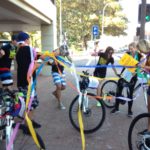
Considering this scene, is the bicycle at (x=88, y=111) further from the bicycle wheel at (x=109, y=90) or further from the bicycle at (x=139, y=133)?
the bicycle wheel at (x=109, y=90)

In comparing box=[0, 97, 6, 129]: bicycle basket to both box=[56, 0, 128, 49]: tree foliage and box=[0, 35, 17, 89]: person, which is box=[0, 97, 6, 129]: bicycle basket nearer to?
box=[0, 35, 17, 89]: person

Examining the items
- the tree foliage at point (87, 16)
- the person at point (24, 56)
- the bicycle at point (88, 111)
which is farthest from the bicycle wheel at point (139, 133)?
the tree foliage at point (87, 16)

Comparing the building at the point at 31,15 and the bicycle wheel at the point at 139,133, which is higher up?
the building at the point at 31,15

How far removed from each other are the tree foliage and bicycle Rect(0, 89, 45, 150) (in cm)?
4362

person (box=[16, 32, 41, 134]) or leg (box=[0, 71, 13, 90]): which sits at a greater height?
person (box=[16, 32, 41, 134])

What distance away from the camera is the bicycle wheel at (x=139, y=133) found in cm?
454

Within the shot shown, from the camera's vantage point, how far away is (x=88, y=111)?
20.9ft

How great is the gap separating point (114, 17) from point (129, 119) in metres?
43.3

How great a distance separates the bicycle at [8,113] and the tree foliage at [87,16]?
43.6 meters

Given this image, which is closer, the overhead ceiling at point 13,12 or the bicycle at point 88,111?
the bicycle at point 88,111

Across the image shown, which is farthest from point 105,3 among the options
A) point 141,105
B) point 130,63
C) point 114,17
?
point 130,63

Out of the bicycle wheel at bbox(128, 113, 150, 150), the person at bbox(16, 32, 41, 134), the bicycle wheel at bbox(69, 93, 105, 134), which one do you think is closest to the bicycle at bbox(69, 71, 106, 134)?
the bicycle wheel at bbox(69, 93, 105, 134)

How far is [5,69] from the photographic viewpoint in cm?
748

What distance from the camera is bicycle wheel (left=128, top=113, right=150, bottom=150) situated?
4543 mm
